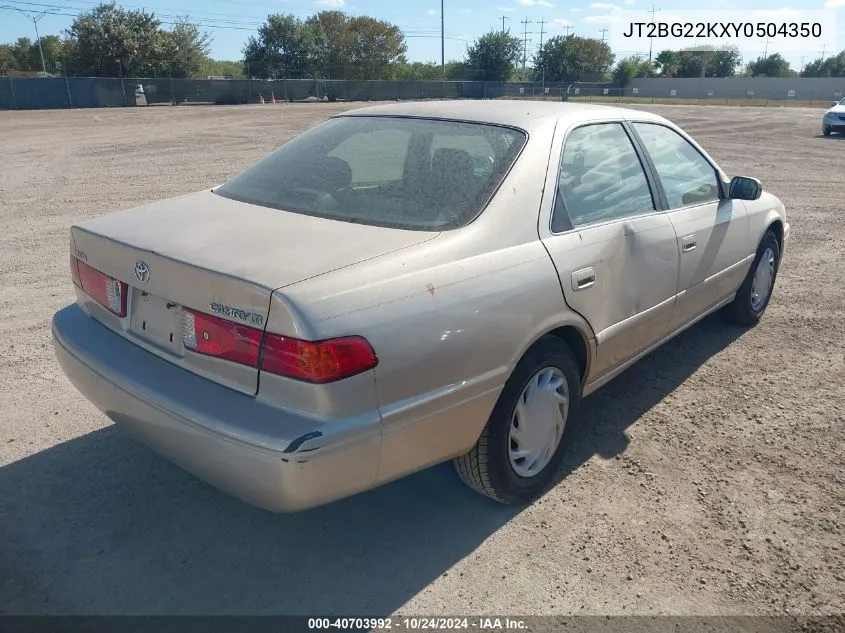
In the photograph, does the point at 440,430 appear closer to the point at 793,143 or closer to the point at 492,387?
the point at 492,387

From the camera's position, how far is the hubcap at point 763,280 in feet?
16.4

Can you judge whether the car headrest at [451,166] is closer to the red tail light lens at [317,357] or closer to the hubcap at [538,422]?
the hubcap at [538,422]

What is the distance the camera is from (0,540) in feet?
A: 8.77

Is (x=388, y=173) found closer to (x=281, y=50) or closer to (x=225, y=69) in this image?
(x=281, y=50)

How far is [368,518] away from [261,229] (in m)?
1.28

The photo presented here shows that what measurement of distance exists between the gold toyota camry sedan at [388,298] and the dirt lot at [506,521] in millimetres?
356

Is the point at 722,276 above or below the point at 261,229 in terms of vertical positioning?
below

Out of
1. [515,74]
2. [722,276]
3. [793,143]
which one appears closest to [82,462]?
[722,276]

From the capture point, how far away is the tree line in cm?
4806

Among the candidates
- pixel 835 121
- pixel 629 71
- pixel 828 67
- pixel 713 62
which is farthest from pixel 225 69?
pixel 835 121

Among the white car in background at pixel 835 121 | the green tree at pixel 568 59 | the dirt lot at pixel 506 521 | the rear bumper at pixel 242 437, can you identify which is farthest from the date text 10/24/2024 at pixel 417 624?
the green tree at pixel 568 59

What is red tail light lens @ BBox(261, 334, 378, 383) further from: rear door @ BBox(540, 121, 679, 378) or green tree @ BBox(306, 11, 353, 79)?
green tree @ BBox(306, 11, 353, 79)

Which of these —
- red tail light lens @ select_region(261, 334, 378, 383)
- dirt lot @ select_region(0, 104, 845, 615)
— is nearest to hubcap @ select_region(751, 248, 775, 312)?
dirt lot @ select_region(0, 104, 845, 615)

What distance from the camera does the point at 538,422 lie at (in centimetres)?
292
